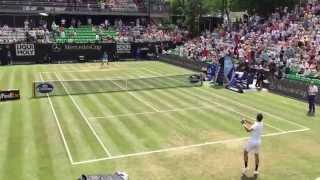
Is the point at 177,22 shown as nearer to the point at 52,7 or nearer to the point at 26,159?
the point at 52,7

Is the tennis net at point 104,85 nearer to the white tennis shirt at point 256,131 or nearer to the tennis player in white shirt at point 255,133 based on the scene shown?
the tennis player in white shirt at point 255,133

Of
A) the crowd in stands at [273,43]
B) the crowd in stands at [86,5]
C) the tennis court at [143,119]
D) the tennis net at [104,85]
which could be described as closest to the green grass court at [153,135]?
the tennis court at [143,119]

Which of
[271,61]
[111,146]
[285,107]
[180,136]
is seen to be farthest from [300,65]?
[111,146]

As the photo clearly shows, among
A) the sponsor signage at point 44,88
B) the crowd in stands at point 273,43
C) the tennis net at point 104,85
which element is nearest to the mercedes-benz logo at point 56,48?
the crowd in stands at point 273,43

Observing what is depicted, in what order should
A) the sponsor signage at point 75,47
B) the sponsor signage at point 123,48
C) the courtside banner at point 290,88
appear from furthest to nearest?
the sponsor signage at point 123,48, the sponsor signage at point 75,47, the courtside banner at point 290,88

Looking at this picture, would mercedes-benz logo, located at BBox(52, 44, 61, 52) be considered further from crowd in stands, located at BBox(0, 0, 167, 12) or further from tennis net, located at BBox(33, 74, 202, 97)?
tennis net, located at BBox(33, 74, 202, 97)

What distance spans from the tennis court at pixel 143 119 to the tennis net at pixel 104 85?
0.24 ft

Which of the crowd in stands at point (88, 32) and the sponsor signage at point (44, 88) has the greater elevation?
the crowd in stands at point (88, 32)

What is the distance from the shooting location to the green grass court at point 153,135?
52.6 ft

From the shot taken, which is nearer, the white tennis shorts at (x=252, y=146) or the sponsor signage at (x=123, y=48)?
the white tennis shorts at (x=252, y=146)

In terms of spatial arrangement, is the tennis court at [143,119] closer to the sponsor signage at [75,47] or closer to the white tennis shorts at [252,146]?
the white tennis shorts at [252,146]

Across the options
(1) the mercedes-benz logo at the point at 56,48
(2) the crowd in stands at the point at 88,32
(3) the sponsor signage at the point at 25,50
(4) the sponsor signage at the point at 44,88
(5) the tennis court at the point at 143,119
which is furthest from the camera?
(2) the crowd in stands at the point at 88,32

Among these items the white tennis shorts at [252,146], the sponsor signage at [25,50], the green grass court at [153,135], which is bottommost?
the green grass court at [153,135]

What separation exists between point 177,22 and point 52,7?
20.6 meters
